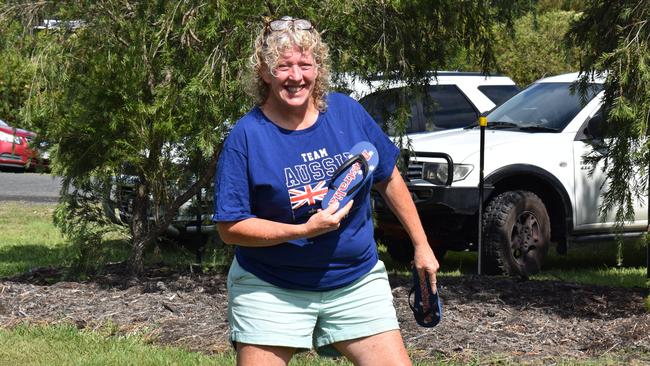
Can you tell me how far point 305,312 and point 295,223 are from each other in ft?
1.06

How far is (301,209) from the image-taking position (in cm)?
406

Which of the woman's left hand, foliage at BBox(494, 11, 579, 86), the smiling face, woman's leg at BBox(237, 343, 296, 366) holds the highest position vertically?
foliage at BBox(494, 11, 579, 86)

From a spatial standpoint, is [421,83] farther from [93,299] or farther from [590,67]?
[93,299]

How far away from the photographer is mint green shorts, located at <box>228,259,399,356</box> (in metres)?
4.09

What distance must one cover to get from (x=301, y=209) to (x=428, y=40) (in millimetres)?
4678

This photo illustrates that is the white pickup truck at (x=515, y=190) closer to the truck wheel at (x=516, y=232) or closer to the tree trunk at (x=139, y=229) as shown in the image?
the truck wheel at (x=516, y=232)

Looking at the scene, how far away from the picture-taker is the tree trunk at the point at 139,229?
8.84 meters

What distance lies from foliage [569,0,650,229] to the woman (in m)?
3.35

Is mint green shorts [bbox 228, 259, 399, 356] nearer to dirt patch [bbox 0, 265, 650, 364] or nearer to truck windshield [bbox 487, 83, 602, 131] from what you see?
dirt patch [bbox 0, 265, 650, 364]

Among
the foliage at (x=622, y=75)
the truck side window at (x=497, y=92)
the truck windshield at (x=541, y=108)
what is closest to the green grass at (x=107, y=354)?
the foliage at (x=622, y=75)

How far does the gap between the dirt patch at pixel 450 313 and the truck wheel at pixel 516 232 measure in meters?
1.25

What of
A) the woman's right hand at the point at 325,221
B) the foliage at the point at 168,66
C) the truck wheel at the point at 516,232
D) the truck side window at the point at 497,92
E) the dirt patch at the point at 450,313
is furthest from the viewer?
the truck side window at the point at 497,92

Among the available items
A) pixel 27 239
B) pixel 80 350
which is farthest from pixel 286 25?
pixel 27 239

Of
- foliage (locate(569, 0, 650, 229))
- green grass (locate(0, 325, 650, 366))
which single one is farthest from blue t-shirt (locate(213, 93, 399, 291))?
foliage (locate(569, 0, 650, 229))
